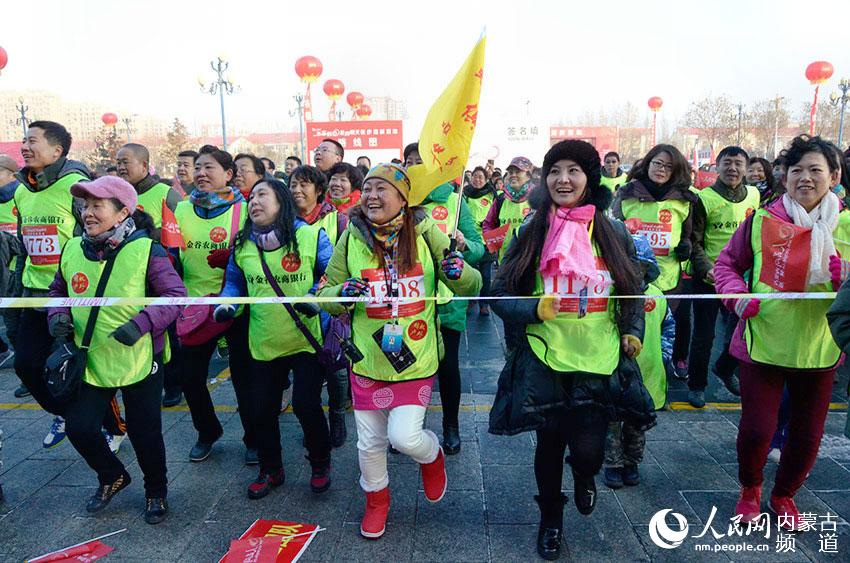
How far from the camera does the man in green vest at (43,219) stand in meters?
4.04

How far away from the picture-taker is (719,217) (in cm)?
532

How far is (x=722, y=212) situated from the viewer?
209 inches

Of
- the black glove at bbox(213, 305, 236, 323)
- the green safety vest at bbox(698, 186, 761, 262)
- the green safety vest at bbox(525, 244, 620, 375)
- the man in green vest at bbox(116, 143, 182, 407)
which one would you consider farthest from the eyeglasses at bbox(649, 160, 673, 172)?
the man in green vest at bbox(116, 143, 182, 407)

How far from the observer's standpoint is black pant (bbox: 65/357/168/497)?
10.5 ft

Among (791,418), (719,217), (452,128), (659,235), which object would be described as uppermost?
(452,128)

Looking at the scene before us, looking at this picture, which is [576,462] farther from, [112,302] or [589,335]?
[112,302]

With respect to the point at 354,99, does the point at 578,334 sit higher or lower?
lower

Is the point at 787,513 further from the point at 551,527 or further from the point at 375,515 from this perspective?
the point at 375,515

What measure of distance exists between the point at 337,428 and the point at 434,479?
1.22m

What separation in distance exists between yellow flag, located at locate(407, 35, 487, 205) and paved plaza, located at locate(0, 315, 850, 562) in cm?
182

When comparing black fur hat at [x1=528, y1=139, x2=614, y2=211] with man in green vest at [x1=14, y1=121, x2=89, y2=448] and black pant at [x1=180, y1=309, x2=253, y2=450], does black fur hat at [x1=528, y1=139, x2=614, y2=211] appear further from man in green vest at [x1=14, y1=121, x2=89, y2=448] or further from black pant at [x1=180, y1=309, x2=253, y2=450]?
man in green vest at [x1=14, y1=121, x2=89, y2=448]

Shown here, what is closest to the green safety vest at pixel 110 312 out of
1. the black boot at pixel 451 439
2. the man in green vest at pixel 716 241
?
the black boot at pixel 451 439

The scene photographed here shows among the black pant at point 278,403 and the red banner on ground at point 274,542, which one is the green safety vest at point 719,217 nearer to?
the black pant at point 278,403

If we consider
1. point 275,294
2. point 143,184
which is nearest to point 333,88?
point 143,184
